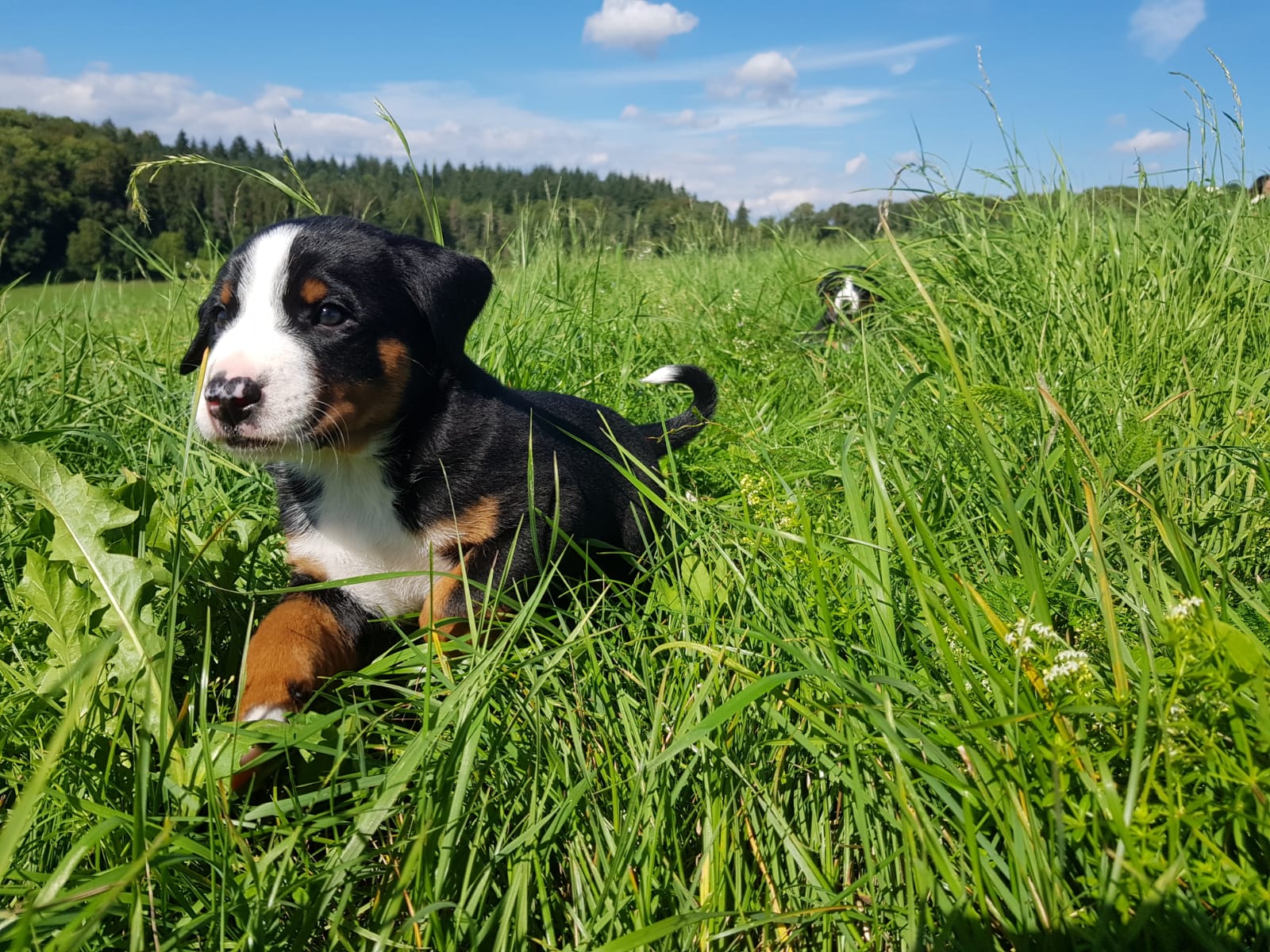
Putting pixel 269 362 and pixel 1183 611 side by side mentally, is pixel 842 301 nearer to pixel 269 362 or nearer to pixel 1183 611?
pixel 269 362

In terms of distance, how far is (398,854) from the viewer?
1397 millimetres

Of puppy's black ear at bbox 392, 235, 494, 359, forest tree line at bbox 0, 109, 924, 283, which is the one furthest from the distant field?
forest tree line at bbox 0, 109, 924, 283

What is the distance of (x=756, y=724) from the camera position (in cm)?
161

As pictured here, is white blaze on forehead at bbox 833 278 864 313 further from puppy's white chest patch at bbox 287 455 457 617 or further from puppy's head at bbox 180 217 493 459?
puppy's white chest patch at bbox 287 455 457 617

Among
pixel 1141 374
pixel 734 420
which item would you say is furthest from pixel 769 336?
pixel 1141 374

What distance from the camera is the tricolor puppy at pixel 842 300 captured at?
3.77 m

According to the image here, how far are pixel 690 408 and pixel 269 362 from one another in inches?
65.7

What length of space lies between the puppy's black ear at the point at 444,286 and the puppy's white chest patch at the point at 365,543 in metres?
0.41

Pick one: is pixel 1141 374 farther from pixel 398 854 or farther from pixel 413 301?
pixel 398 854

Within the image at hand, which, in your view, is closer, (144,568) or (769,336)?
(144,568)

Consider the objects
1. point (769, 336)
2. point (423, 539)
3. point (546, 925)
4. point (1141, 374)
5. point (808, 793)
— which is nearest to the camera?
point (546, 925)

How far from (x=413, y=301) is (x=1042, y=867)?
1984 mm

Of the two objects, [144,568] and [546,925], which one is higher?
[144,568]

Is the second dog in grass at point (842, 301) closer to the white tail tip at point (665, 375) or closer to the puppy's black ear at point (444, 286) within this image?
the white tail tip at point (665, 375)
